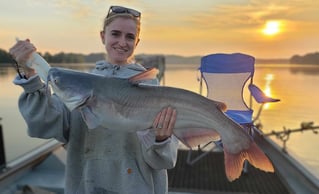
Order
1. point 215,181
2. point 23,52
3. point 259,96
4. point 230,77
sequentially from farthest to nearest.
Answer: point 230,77, point 215,181, point 259,96, point 23,52

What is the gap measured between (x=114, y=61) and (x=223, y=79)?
11.6ft

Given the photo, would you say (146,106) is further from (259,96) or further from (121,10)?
(259,96)

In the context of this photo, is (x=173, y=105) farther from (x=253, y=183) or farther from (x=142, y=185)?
(x=253, y=183)

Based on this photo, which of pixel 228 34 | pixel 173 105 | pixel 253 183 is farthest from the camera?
pixel 228 34

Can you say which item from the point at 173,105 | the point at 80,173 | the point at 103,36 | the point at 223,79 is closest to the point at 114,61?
the point at 103,36

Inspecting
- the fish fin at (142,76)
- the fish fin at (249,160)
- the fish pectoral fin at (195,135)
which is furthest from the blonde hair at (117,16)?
the fish fin at (249,160)

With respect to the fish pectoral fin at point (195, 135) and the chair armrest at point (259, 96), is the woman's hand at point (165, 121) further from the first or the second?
the chair armrest at point (259, 96)

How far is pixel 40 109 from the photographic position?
192 centimetres

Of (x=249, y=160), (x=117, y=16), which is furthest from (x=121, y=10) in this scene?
(x=249, y=160)

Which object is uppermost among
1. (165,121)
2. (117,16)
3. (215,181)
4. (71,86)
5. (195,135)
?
(117,16)

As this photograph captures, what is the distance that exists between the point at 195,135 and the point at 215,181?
3495 mm

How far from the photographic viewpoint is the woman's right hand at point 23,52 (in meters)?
1.87

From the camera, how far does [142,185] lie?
7.16ft

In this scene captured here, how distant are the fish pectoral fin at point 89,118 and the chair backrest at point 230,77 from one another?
11.6 ft
